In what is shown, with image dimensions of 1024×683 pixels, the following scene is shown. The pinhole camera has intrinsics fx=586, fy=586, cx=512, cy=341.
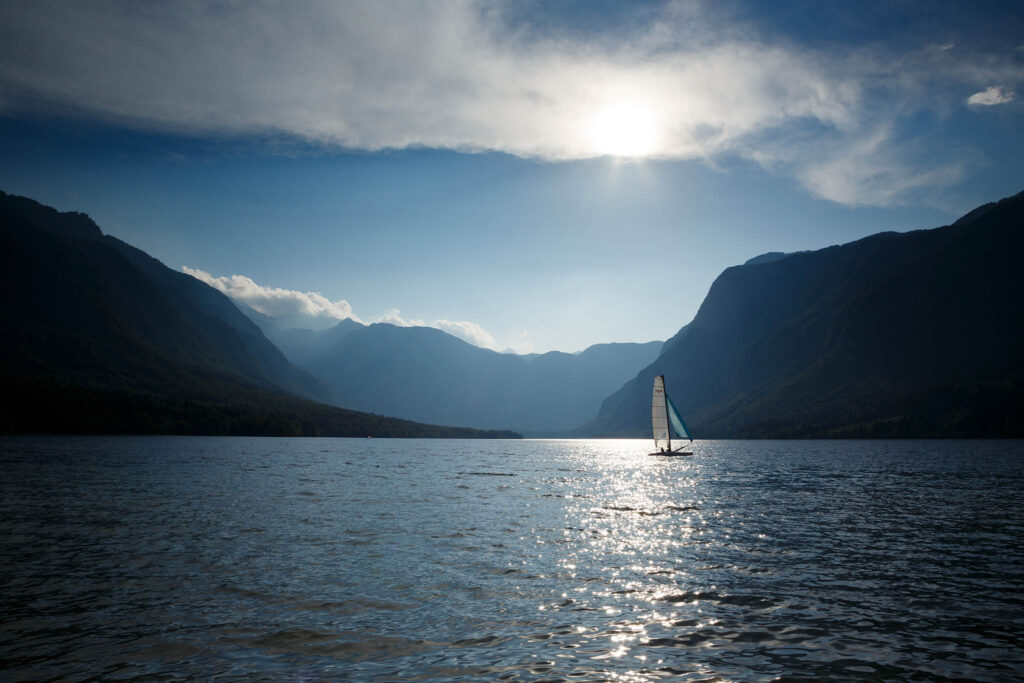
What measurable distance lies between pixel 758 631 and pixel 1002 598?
41.7ft

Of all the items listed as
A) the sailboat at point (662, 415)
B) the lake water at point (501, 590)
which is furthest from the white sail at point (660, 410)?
the lake water at point (501, 590)

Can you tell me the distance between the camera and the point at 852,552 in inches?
1335

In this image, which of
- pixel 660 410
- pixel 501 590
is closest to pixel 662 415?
pixel 660 410

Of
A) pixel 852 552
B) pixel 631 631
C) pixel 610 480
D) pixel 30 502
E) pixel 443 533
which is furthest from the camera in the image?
pixel 610 480

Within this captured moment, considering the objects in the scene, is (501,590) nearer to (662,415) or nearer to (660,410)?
(660,410)

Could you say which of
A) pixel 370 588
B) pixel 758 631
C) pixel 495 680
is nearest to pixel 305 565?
pixel 370 588

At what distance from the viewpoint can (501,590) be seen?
2500 cm

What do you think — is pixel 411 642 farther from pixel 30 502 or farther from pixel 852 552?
pixel 30 502

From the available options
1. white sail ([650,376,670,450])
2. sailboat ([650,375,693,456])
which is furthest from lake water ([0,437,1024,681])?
sailboat ([650,375,693,456])

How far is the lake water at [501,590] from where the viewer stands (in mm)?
16969

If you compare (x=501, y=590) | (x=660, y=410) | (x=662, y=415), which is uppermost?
(x=660, y=410)

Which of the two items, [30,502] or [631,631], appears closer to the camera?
[631,631]

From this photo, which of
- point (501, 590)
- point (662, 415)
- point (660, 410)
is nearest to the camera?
point (501, 590)

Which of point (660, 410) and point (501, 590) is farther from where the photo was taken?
point (660, 410)
